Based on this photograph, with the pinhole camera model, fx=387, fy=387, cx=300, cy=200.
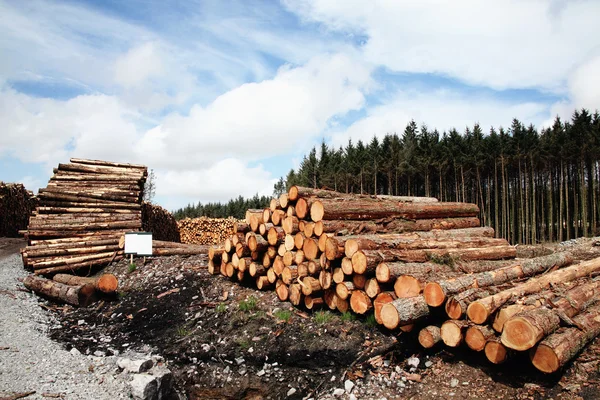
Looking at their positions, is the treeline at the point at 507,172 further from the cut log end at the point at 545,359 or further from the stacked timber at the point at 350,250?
the cut log end at the point at 545,359

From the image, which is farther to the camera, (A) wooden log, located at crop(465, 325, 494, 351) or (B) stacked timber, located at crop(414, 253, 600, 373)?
(A) wooden log, located at crop(465, 325, 494, 351)

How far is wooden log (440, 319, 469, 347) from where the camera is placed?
17.3ft

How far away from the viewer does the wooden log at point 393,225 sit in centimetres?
763

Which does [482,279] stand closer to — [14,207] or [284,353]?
[284,353]

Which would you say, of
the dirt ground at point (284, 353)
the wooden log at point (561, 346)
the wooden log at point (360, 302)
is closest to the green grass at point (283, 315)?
the dirt ground at point (284, 353)

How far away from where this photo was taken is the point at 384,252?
6.71 meters

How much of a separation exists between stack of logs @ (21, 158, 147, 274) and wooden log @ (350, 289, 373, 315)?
8.20 m

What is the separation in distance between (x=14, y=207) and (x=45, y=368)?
55.2ft

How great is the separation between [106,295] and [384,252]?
6.71 meters

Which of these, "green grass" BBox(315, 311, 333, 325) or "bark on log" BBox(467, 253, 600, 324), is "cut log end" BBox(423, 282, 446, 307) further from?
"green grass" BBox(315, 311, 333, 325)

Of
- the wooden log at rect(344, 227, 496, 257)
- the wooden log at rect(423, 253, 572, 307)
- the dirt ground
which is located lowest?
the dirt ground

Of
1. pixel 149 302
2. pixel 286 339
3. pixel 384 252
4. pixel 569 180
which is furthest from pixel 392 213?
pixel 569 180

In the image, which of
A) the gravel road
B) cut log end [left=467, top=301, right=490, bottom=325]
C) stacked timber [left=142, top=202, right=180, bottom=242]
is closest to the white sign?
the gravel road

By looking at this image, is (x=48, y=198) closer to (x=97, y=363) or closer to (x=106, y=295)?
(x=106, y=295)
